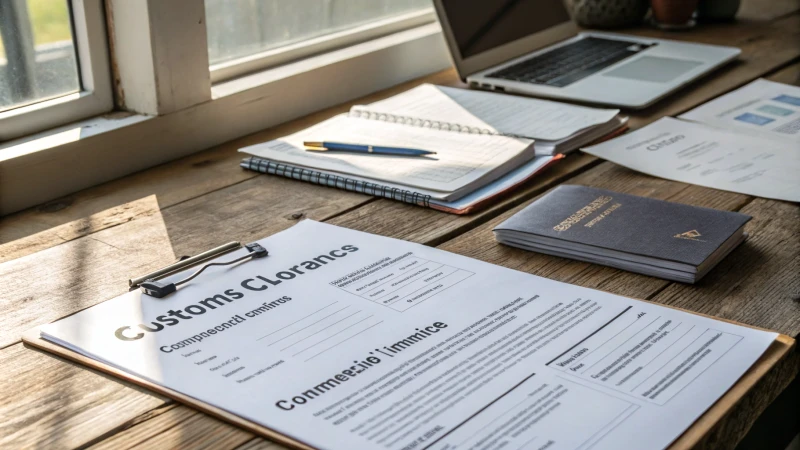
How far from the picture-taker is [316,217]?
3.48ft

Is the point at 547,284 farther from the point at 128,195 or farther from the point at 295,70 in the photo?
the point at 295,70

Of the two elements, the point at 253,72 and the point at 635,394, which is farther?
the point at 253,72

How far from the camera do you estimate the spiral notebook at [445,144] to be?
111 centimetres

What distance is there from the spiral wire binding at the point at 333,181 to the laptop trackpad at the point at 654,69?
0.66 m

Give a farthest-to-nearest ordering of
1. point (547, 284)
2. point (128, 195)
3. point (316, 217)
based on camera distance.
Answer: point (128, 195) < point (316, 217) < point (547, 284)

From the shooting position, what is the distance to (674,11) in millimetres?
1979

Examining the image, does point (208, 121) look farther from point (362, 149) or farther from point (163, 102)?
point (362, 149)

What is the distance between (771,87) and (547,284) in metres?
0.91

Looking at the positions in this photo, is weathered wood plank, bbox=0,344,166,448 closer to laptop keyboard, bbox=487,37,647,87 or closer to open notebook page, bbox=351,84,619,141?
open notebook page, bbox=351,84,619,141

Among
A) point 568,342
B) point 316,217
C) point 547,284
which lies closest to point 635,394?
A: point 568,342

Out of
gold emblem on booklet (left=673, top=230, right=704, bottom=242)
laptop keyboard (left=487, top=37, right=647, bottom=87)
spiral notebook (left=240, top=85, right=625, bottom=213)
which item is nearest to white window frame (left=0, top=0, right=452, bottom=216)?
spiral notebook (left=240, top=85, right=625, bottom=213)

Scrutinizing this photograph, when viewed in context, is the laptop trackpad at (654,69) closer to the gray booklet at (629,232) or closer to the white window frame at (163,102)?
the white window frame at (163,102)

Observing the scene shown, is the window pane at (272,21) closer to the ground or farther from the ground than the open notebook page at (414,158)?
farther from the ground

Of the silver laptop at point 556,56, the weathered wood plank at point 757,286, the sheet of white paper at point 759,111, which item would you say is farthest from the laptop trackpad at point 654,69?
the weathered wood plank at point 757,286
